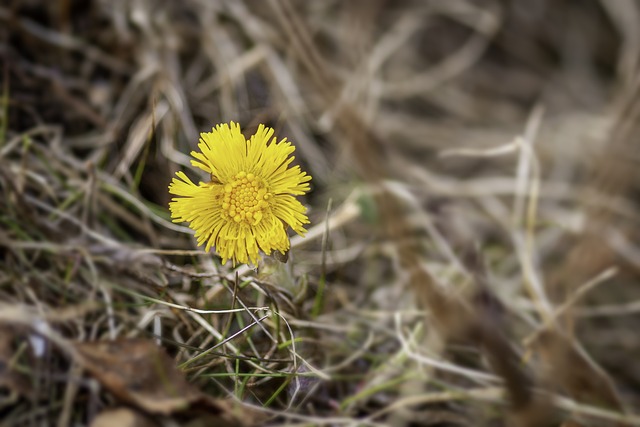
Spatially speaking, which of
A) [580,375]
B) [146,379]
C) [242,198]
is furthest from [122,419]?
[580,375]

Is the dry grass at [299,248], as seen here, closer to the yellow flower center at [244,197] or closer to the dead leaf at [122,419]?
the dead leaf at [122,419]

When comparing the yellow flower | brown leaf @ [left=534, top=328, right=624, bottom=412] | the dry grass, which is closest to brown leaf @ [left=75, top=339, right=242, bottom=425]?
the dry grass

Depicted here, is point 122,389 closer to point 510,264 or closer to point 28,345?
point 28,345

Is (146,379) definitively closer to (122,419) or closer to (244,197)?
(122,419)

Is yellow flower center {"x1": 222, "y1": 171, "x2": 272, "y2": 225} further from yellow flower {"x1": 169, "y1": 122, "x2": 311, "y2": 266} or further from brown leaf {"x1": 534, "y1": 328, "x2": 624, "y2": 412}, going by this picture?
brown leaf {"x1": 534, "y1": 328, "x2": 624, "y2": 412}

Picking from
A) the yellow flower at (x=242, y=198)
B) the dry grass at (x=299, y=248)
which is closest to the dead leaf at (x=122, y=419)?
the dry grass at (x=299, y=248)

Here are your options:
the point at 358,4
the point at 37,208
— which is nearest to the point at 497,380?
the point at 37,208
